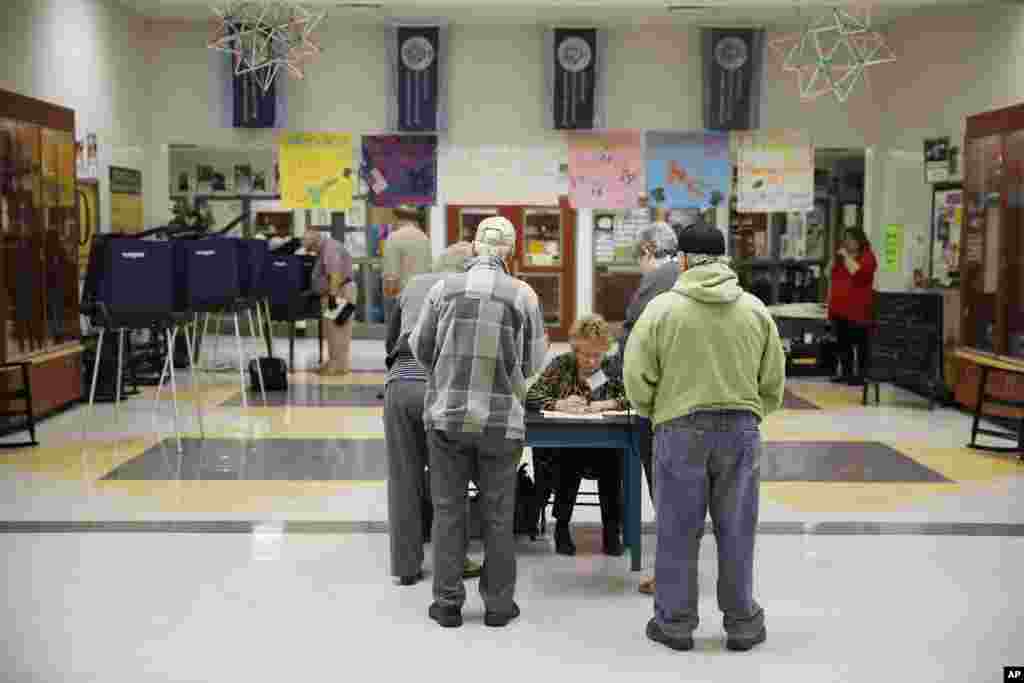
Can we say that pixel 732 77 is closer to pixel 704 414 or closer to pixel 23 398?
pixel 23 398

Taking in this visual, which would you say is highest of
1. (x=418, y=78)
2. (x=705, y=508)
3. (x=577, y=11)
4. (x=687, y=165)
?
(x=577, y=11)

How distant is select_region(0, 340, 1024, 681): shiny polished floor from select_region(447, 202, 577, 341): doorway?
24.0ft

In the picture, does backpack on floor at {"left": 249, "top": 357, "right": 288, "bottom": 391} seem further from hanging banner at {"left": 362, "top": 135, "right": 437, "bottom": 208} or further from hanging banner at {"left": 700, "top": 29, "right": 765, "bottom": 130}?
Answer: hanging banner at {"left": 700, "top": 29, "right": 765, "bottom": 130}

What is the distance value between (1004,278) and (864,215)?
4828mm

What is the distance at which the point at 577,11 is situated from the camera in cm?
1477

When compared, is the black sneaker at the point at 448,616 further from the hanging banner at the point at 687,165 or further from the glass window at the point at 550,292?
the glass window at the point at 550,292

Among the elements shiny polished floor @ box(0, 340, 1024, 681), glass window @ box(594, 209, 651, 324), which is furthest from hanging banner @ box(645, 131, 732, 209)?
shiny polished floor @ box(0, 340, 1024, 681)

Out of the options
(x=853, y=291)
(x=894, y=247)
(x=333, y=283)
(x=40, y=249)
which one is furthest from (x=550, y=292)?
(x=40, y=249)

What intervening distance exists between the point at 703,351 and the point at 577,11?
1083cm

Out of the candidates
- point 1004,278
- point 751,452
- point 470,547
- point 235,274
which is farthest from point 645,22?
point 751,452

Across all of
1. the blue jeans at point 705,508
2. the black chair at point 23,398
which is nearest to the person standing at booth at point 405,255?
the black chair at point 23,398

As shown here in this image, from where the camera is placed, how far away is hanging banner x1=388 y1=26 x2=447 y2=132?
15.3 meters

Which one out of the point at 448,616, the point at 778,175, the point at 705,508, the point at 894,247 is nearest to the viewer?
the point at 705,508

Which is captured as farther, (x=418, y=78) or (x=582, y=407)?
(x=418, y=78)
